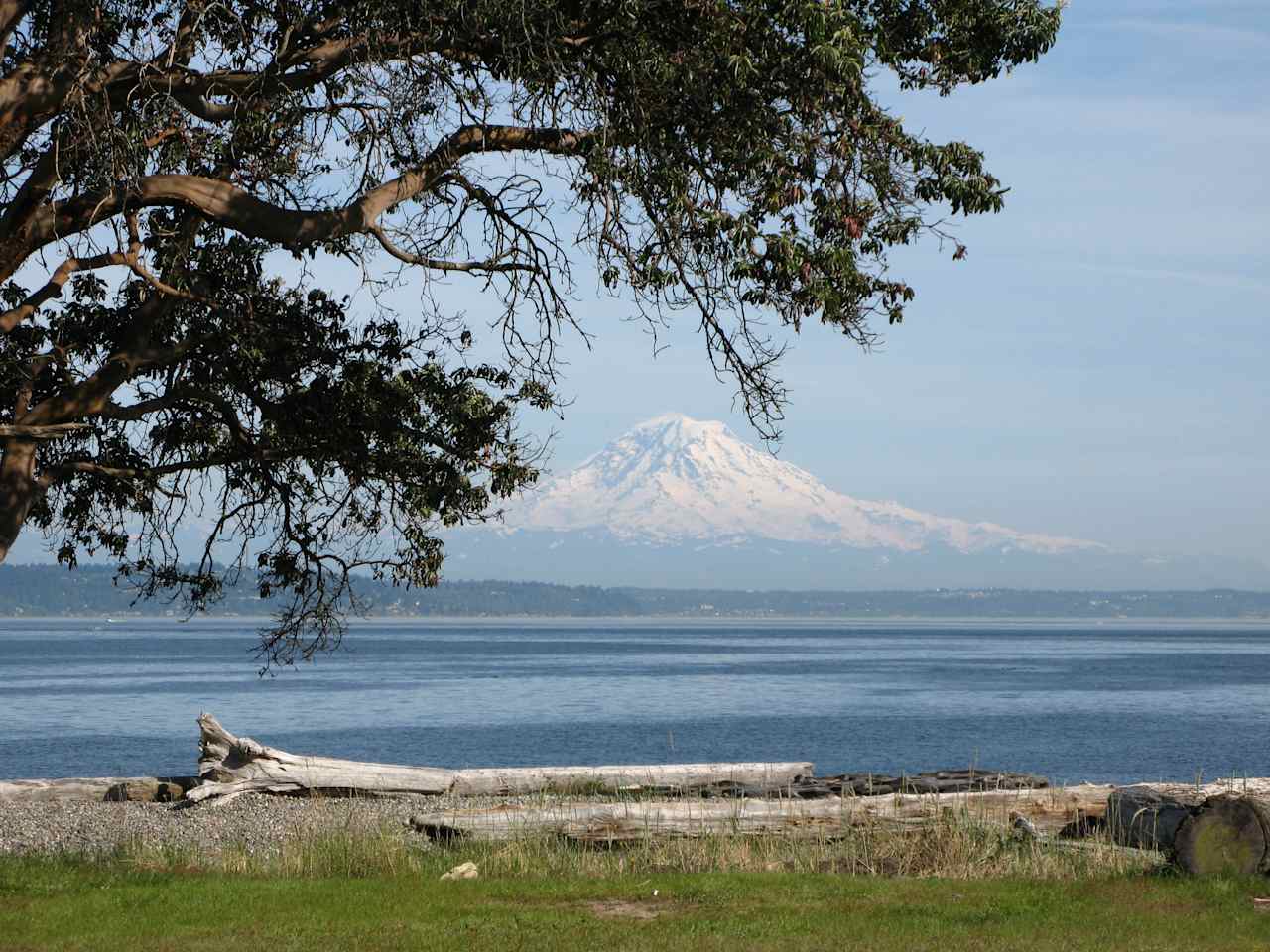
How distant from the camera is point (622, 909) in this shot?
1262 cm

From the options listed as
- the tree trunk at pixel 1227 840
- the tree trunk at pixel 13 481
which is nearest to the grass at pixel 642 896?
the tree trunk at pixel 1227 840

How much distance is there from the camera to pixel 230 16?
15570 millimetres

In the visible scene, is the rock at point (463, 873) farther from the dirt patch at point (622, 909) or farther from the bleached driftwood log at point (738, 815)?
the dirt patch at point (622, 909)

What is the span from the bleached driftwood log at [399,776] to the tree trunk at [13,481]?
5.23m

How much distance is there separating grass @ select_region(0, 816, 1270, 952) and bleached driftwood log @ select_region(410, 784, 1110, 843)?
20 cm

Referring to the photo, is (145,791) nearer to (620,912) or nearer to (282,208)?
(282,208)

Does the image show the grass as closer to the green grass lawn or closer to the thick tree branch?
the green grass lawn

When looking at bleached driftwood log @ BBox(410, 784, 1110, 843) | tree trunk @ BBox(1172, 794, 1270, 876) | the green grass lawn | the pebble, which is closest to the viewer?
the green grass lawn

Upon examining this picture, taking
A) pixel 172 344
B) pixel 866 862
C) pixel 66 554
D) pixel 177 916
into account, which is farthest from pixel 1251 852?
pixel 66 554

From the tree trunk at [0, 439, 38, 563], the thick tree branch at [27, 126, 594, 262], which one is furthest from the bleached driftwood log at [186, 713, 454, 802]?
the thick tree branch at [27, 126, 594, 262]

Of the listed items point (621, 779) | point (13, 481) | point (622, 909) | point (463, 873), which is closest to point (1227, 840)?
point (622, 909)

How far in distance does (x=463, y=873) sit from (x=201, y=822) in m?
6.66

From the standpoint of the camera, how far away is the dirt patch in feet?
40.3

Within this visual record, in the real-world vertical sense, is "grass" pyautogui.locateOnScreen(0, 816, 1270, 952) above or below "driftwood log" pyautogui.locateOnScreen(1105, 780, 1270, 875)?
below
